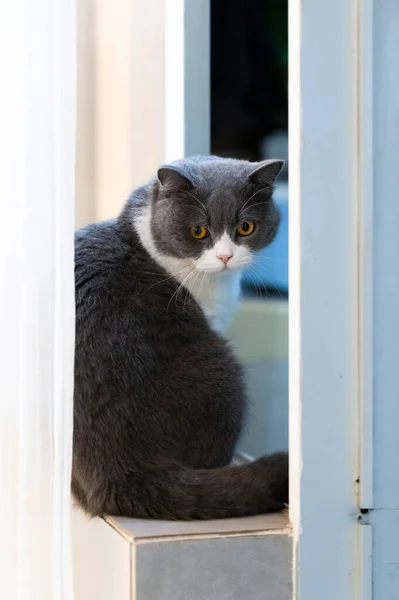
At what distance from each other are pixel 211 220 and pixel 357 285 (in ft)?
1.04

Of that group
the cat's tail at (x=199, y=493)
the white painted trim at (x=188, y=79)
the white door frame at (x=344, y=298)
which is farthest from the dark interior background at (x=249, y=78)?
the cat's tail at (x=199, y=493)

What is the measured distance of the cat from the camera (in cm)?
117

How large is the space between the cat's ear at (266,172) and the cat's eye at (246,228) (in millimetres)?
67

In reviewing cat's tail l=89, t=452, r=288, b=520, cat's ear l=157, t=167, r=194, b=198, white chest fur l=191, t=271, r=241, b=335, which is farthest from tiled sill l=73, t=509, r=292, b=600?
cat's ear l=157, t=167, r=194, b=198

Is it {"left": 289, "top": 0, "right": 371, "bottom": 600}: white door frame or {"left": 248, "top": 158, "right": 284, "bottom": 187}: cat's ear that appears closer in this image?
{"left": 289, "top": 0, "right": 371, "bottom": 600}: white door frame

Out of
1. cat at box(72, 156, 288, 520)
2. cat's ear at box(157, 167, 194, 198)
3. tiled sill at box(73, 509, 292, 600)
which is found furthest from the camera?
cat's ear at box(157, 167, 194, 198)

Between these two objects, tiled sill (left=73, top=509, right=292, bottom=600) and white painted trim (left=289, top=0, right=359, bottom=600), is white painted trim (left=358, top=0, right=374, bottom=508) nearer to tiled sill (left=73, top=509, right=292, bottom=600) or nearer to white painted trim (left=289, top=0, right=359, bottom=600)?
white painted trim (left=289, top=0, right=359, bottom=600)

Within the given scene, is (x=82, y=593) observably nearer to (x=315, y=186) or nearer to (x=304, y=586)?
(x=304, y=586)

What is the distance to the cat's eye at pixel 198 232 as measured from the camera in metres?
1.35

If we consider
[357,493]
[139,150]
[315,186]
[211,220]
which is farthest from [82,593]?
[139,150]

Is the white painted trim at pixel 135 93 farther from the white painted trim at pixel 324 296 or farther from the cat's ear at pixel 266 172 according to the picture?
the white painted trim at pixel 324 296

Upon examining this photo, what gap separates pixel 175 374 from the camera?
1.26 metres

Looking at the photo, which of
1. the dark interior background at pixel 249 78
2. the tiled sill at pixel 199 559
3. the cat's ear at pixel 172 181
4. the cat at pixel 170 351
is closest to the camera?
the tiled sill at pixel 199 559

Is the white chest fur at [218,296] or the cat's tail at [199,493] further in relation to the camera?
the white chest fur at [218,296]
